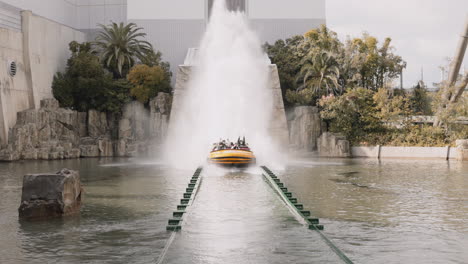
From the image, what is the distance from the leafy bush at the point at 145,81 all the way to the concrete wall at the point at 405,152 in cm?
1649

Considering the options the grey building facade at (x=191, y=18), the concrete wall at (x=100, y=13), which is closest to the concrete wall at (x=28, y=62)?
the concrete wall at (x=100, y=13)

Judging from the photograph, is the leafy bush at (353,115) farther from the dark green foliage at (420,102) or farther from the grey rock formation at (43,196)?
the grey rock formation at (43,196)

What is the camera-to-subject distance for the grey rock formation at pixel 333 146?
128 ft

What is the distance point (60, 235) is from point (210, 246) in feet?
10.6

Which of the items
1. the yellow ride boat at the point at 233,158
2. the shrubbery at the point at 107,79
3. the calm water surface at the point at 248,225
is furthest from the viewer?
the shrubbery at the point at 107,79

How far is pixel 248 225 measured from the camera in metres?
12.0

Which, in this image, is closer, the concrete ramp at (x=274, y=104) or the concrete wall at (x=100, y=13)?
the concrete ramp at (x=274, y=104)

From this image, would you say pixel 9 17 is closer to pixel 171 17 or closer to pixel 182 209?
pixel 171 17

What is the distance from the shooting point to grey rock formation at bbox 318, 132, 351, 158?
3894 cm

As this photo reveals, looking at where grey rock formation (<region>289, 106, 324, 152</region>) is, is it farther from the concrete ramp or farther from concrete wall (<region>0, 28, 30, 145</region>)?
concrete wall (<region>0, 28, 30, 145</region>)

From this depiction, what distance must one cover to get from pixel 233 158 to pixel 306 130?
18.5 m

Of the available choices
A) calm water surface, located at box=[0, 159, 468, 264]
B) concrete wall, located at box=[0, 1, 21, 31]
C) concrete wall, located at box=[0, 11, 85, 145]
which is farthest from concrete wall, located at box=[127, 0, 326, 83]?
calm water surface, located at box=[0, 159, 468, 264]

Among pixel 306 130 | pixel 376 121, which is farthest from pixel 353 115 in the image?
pixel 306 130

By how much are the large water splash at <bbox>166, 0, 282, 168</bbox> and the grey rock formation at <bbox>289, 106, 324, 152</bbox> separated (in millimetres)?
2590
